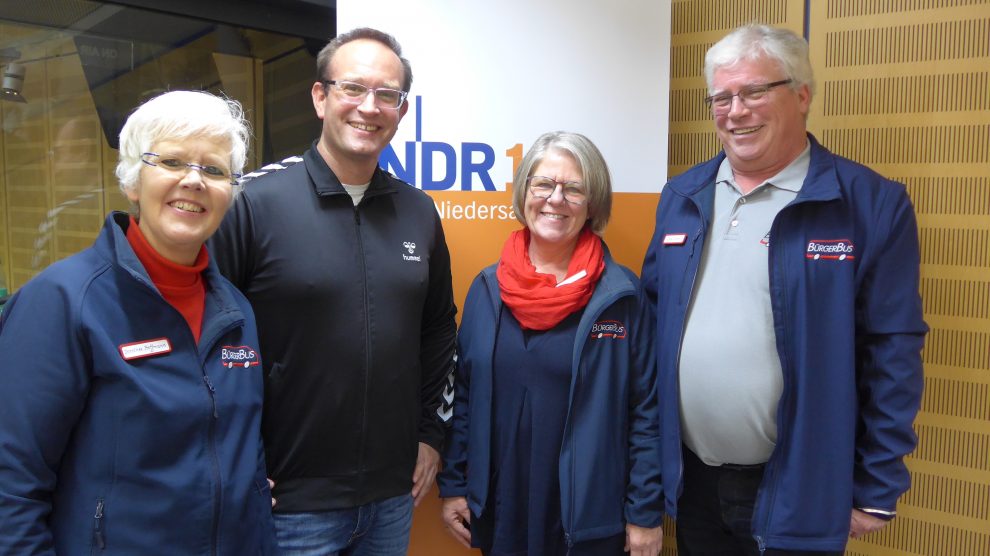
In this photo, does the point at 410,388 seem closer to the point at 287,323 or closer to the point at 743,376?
the point at 287,323

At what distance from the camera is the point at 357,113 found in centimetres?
197

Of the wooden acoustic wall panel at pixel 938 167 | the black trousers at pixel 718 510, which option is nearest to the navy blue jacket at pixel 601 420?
the black trousers at pixel 718 510

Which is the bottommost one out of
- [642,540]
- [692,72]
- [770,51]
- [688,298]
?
[642,540]

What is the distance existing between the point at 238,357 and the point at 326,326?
1.11 ft

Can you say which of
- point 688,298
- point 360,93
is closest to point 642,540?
point 688,298

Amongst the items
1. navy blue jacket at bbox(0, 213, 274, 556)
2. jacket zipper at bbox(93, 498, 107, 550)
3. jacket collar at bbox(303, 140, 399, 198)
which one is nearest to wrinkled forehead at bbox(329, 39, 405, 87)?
jacket collar at bbox(303, 140, 399, 198)

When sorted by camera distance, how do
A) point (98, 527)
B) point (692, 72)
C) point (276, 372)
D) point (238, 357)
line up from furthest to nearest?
point (692, 72) < point (276, 372) < point (238, 357) < point (98, 527)

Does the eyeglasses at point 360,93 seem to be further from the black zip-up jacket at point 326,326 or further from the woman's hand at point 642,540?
the woman's hand at point 642,540

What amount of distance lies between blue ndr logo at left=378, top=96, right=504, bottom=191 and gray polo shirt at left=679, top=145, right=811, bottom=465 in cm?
94

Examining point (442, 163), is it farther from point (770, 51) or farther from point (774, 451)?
point (774, 451)

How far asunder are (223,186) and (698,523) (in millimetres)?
1722

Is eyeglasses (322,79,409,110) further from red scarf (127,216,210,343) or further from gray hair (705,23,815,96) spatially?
gray hair (705,23,815,96)

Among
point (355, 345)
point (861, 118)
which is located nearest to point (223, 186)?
point (355, 345)

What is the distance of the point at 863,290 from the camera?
1992 mm
